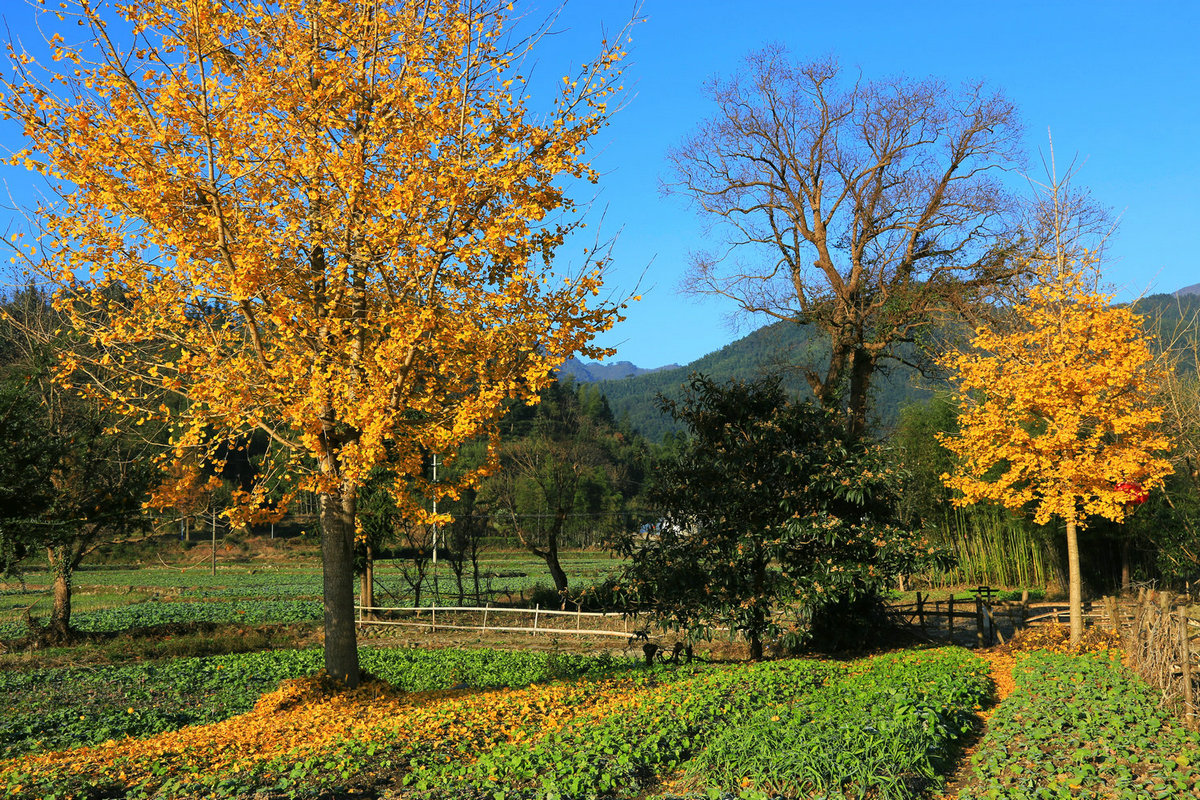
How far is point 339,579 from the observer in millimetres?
9281

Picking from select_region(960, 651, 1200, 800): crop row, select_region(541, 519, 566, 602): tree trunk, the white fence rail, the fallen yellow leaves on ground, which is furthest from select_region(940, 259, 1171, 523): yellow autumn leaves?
select_region(541, 519, 566, 602): tree trunk

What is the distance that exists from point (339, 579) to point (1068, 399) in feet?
37.6

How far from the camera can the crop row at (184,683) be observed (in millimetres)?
9094

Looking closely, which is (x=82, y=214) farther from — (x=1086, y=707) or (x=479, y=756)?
(x=1086, y=707)

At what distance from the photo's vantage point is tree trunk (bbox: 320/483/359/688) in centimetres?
925

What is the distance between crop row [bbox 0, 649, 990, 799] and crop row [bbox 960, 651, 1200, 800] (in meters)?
0.44

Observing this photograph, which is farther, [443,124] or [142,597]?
[142,597]

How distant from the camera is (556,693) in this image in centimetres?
910

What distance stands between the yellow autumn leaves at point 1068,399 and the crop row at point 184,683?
7.56 metres

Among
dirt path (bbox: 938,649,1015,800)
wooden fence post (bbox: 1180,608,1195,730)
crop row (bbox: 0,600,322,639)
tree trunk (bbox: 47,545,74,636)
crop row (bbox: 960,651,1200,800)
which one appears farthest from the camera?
crop row (bbox: 0,600,322,639)

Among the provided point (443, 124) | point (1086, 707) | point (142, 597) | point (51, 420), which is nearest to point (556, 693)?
point (1086, 707)

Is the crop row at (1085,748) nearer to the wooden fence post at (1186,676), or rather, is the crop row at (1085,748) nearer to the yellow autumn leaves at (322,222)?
the wooden fence post at (1186,676)

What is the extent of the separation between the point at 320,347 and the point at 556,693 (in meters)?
4.79

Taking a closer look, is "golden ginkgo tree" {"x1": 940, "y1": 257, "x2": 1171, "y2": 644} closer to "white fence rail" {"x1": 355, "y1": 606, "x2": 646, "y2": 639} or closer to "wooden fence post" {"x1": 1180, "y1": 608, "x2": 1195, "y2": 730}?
"wooden fence post" {"x1": 1180, "y1": 608, "x2": 1195, "y2": 730}
